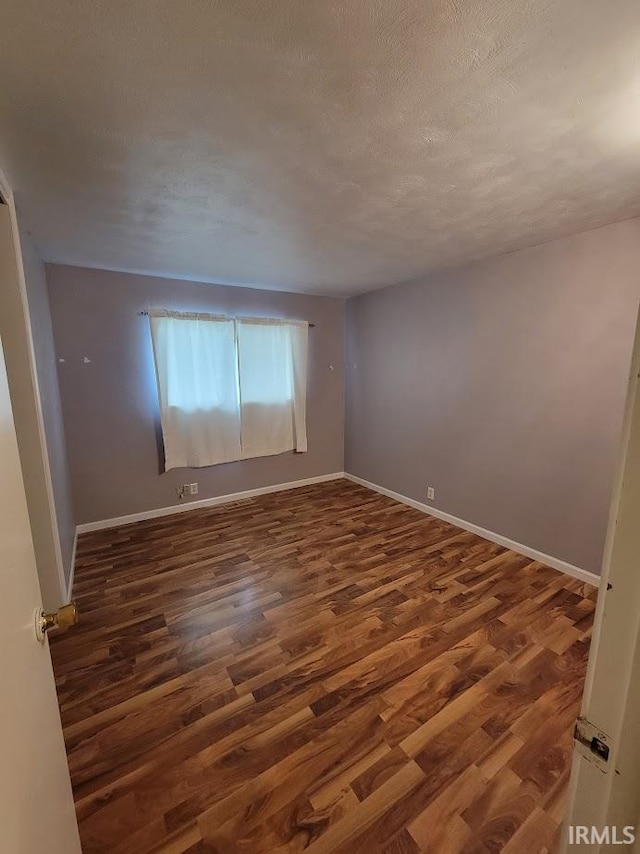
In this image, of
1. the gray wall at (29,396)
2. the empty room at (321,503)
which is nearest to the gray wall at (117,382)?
the empty room at (321,503)

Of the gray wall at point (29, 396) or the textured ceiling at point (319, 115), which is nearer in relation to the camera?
the textured ceiling at point (319, 115)

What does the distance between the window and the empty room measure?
0.14 feet

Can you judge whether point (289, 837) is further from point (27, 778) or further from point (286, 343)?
point (286, 343)

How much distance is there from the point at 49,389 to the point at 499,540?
360 centimetres

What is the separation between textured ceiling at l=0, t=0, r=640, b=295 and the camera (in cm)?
85

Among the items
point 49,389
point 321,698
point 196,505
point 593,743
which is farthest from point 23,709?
point 196,505

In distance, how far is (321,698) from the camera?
1.57 m

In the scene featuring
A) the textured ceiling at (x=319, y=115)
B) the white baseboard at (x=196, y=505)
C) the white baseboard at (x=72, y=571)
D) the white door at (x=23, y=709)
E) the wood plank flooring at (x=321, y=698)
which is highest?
the textured ceiling at (x=319, y=115)

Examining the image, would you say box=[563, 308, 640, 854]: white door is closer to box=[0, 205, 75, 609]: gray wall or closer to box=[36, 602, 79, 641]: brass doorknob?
box=[36, 602, 79, 641]: brass doorknob

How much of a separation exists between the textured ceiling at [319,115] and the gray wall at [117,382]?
0.93 m

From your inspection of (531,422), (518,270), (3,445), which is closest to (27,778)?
(3,445)

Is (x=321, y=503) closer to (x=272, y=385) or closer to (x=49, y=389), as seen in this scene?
(x=272, y=385)

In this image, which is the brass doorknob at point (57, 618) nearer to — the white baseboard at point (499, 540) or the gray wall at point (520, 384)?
the white baseboard at point (499, 540)

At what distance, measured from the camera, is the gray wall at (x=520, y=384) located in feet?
7.34
